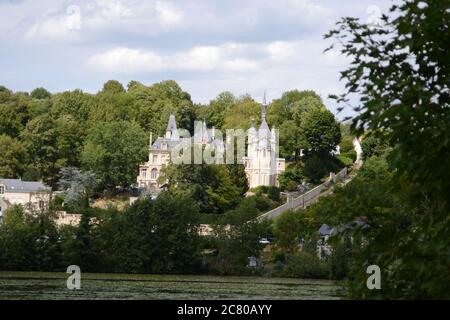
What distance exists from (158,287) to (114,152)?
54.2 metres

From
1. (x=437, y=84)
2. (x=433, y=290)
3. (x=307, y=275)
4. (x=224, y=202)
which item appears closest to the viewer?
(x=433, y=290)

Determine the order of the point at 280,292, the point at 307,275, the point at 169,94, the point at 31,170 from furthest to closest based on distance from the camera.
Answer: the point at 169,94 → the point at 31,170 → the point at 307,275 → the point at 280,292

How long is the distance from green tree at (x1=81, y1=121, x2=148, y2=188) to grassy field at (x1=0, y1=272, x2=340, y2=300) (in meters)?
39.5

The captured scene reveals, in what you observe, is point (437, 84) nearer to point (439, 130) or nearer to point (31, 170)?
point (439, 130)

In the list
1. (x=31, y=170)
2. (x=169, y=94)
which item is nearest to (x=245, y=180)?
(x=31, y=170)

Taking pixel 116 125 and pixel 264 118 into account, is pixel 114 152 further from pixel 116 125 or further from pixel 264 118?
pixel 264 118

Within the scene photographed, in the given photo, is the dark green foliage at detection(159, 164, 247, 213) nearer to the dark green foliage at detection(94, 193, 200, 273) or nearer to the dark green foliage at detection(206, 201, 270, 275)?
the dark green foliage at detection(206, 201, 270, 275)

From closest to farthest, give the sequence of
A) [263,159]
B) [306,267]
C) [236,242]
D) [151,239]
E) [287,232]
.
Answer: [306,267] < [151,239] < [236,242] < [287,232] < [263,159]

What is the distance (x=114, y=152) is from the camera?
103 m

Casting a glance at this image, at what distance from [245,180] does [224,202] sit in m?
7.89

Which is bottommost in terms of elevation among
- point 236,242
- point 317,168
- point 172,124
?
point 236,242

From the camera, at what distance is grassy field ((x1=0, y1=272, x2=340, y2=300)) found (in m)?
42.2

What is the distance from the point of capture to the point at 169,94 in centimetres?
13588

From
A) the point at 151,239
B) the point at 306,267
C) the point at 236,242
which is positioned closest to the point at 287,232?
the point at 236,242
